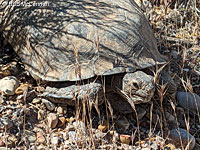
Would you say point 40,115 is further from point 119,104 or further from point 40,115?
point 119,104

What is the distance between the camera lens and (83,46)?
2.93 meters

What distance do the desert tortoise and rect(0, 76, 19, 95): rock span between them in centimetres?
19

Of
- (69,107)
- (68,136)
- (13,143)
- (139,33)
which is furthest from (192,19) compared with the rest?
(13,143)

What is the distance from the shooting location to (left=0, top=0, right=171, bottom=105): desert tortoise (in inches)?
112

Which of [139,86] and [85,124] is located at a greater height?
[139,86]

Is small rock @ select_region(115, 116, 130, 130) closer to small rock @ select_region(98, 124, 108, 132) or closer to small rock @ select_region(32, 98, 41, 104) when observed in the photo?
small rock @ select_region(98, 124, 108, 132)

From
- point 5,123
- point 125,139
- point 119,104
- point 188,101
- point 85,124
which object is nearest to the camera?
point 5,123

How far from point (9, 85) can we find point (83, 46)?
0.81m

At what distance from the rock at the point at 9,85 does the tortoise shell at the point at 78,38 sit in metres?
0.18

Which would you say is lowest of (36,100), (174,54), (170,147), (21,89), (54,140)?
(170,147)

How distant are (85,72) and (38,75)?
485 millimetres

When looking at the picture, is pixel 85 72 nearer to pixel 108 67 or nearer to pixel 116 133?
pixel 108 67

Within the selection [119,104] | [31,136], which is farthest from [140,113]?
[31,136]

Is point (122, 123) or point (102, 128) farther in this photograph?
point (122, 123)
